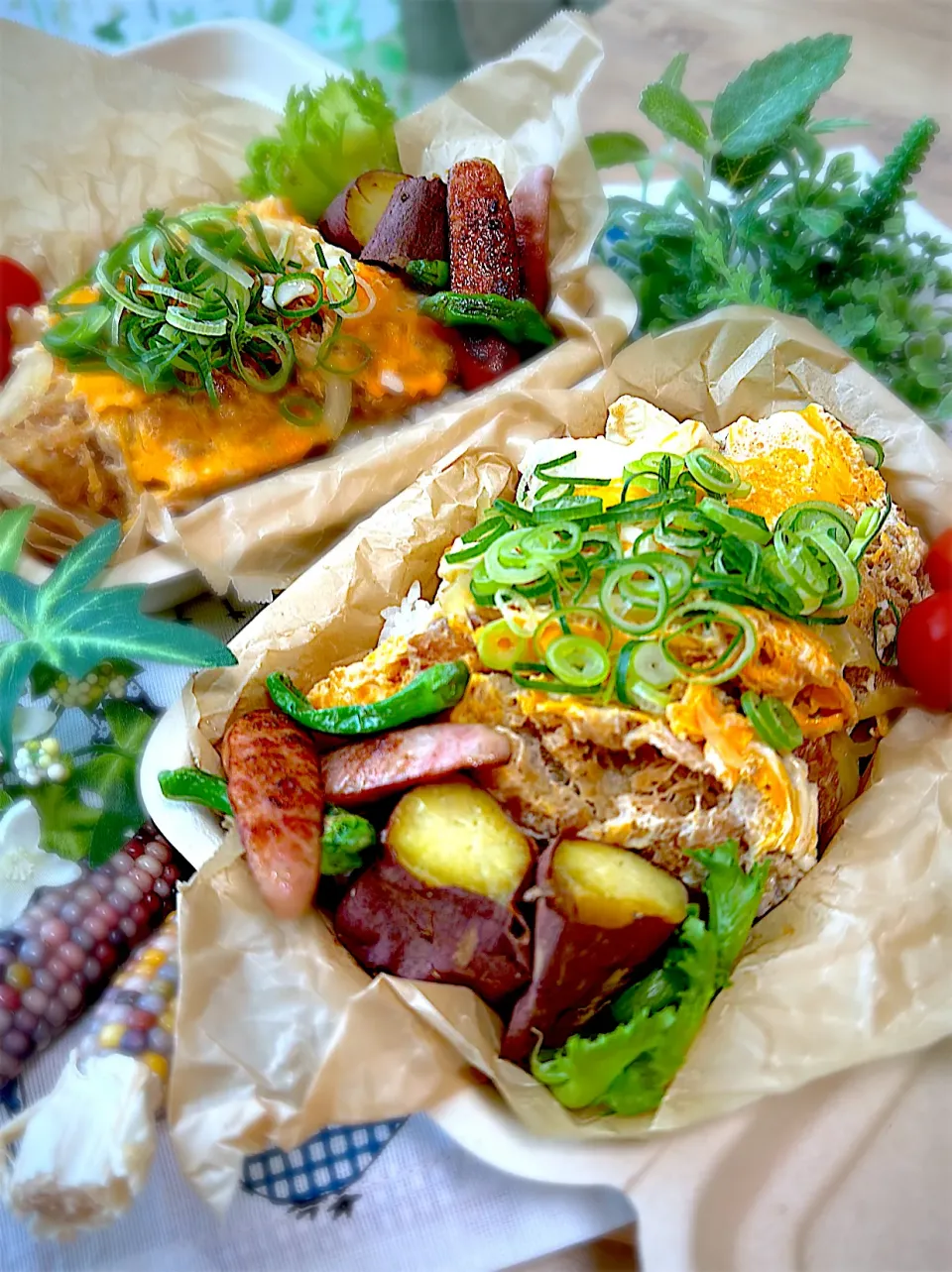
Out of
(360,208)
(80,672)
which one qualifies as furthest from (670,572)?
(360,208)

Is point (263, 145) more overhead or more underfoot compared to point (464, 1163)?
more overhead

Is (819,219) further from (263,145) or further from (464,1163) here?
(464,1163)

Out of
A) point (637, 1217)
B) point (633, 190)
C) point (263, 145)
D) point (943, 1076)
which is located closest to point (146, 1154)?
point (637, 1217)

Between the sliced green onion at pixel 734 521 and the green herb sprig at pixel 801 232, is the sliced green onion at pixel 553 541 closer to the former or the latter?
the sliced green onion at pixel 734 521

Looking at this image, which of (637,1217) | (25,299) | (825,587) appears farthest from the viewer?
(25,299)

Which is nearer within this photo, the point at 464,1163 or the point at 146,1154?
the point at 146,1154

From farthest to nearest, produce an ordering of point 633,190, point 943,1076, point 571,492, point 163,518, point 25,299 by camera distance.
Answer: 1. point 633,190
2. point 25,299
3. point 163,518
4. point 571,492
5. point 943,1076
